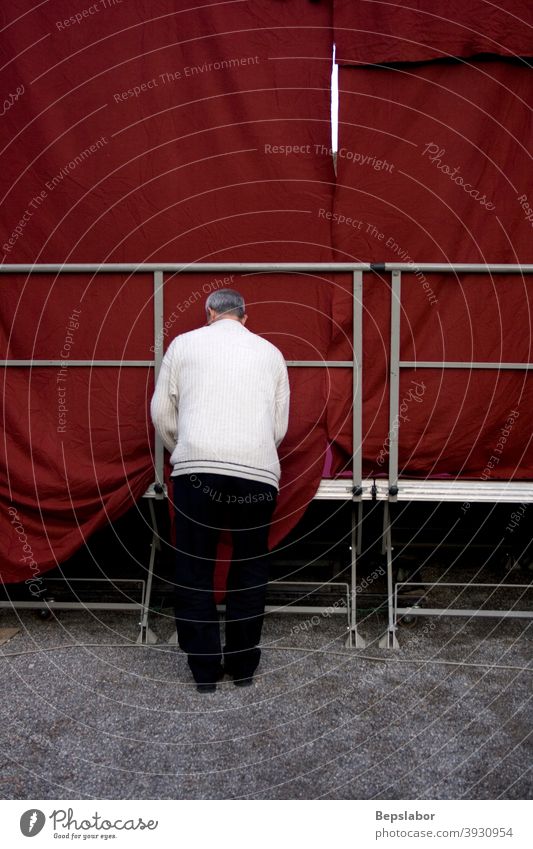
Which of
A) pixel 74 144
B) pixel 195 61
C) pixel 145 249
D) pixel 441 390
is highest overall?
pixel 195 61

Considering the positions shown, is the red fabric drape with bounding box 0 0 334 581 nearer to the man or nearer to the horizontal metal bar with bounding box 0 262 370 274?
the horizontal metal bar with bounding box 0 262 370 274

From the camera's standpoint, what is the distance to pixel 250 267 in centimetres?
385

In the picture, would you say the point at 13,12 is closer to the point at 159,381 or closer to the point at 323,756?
the point at 159,381

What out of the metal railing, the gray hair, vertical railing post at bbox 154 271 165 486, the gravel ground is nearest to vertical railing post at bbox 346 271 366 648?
the metal railing

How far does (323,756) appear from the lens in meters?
2.81

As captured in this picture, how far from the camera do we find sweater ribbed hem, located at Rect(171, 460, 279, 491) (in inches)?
128

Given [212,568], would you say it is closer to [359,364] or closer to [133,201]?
[359,364]

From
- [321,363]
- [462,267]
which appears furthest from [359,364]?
[462,267]

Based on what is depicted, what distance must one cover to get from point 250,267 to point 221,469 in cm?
123

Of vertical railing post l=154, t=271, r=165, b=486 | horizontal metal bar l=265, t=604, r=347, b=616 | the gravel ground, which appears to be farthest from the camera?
horizontal metal bar l=265, t=604, r=347, b=616

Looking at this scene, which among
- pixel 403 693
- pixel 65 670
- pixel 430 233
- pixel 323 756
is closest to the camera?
pixel 323 756

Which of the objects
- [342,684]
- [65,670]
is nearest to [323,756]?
[342,684]

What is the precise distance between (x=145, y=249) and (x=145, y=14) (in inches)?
51.2

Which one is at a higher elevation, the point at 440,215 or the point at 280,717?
the point at 440,215
